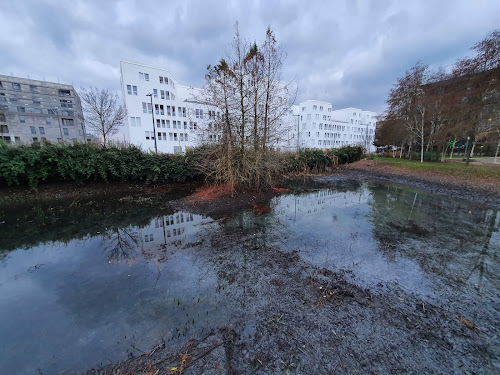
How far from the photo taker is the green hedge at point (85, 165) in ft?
28.6

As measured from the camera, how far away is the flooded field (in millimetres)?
2248

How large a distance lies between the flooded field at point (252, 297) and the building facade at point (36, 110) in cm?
5434

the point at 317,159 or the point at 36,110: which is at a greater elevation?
the point at 36,110

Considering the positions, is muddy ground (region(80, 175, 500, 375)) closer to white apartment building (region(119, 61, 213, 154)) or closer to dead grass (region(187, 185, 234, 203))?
dead grass (region(187, 185, 234, 203))

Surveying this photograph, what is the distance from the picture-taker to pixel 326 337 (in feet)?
8.09

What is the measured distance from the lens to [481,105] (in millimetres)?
16062

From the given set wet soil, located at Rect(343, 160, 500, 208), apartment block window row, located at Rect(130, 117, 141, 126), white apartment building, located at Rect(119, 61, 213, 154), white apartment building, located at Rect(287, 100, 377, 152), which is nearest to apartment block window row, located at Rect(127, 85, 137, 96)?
white apartment building, located at Rect(119, 61, 213, 154)

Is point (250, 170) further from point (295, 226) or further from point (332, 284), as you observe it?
point (332, 284)

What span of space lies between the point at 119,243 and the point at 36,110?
231ft

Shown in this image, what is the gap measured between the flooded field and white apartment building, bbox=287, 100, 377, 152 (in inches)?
1812

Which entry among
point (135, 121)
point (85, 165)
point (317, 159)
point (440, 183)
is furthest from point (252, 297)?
point (135, 121)

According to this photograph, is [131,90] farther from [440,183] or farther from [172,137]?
[440,183]

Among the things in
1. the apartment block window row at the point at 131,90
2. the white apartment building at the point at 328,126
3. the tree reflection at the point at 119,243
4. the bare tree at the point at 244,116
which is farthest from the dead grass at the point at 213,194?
the white apartment building at the point at 328,126

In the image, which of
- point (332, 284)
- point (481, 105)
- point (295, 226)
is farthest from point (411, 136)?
point (332, 284)
